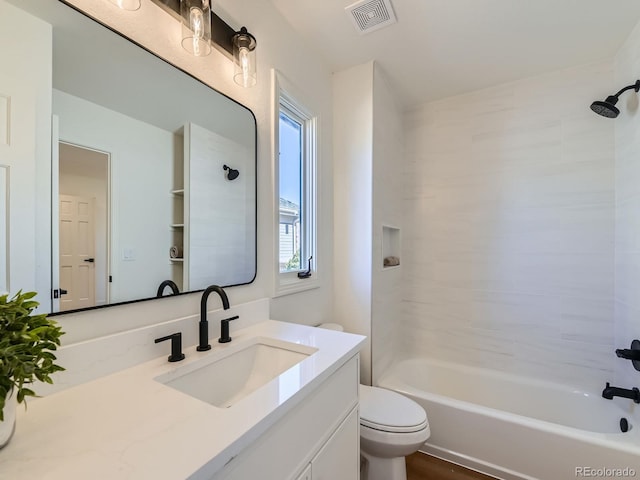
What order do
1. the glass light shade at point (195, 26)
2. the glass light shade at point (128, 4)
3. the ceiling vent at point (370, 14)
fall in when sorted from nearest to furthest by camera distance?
the glass light shade at point (128, 4) → the glass light shade at point (195, 26) → the ceiling vent at point (370, 14)

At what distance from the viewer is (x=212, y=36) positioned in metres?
1.16

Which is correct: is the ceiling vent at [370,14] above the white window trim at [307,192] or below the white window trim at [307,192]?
above

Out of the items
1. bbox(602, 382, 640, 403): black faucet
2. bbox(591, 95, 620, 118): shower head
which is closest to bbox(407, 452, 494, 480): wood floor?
bbox(602, 382, 640, 403): black faucet

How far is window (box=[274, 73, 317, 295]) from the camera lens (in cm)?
162

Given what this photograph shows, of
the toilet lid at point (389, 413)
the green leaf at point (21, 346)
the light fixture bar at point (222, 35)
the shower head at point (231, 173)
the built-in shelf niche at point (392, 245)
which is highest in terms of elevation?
the light fixture bar at point (222, 35)

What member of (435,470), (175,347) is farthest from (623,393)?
(175,347)

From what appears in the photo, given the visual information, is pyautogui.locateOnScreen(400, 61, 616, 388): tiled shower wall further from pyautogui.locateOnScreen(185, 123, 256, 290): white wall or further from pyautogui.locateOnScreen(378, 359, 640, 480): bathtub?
pyautogui.locateOnScreen(185, 123, 256, 290): white wall

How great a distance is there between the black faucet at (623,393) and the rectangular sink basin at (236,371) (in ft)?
6.21

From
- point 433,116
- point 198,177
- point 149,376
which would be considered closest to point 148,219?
point 198,177

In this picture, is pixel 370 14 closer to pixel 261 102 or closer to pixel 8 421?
pixel 261 102

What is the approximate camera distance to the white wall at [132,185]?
78cm

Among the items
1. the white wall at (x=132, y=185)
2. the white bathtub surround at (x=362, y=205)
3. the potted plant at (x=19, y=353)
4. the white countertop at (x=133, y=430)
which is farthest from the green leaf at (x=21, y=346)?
the white bathtub surround at (x=362, y=205)

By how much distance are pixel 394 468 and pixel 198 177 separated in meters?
1.62

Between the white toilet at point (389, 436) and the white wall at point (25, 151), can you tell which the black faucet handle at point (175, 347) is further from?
the white toilet at point (389, 436)
